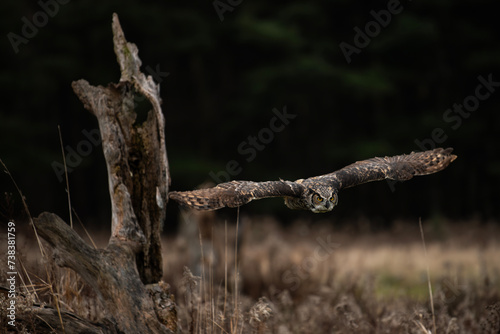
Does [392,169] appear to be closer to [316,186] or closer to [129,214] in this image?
[316,186]

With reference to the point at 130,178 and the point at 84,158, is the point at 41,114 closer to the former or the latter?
the point at 84,158

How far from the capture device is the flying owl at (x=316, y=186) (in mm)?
3031

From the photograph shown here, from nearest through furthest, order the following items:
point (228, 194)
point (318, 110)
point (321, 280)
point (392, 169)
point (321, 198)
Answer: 1. point (228, 194)
2. point (321, 198)
3. point (392, 169)
4. point (321, 280)
5. point (318, 110)

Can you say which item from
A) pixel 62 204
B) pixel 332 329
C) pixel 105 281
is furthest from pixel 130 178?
pixel 62 204

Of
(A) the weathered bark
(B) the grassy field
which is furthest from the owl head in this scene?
(A) the weathered bark

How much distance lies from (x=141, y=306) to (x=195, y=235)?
3.71 meters

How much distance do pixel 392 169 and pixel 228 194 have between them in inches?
50.0

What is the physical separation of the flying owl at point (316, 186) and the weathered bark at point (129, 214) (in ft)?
1.22

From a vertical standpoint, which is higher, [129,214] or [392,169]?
[392,169]

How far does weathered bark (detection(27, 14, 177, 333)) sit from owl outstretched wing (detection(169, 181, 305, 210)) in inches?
13.7

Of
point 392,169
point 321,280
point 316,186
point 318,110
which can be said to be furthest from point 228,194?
point 318,110

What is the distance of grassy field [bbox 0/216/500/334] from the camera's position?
11.1 ft

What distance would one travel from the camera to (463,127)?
45.8 feet

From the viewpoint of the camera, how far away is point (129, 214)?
319cm
